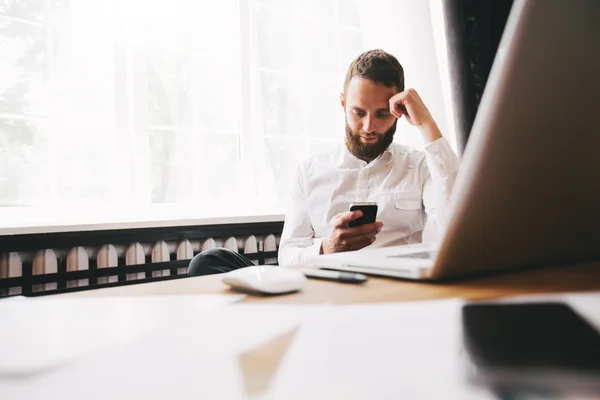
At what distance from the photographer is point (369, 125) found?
154 cm

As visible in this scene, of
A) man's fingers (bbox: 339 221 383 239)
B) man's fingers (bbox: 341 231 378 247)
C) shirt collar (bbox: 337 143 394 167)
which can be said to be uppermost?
shirt collar (bbox: 337 143 394 167)

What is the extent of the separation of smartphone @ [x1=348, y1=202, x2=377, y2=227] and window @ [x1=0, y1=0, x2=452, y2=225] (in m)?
1.09

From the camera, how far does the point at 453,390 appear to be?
0.73 feet

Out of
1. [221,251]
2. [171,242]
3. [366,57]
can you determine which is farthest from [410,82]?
[221,251]

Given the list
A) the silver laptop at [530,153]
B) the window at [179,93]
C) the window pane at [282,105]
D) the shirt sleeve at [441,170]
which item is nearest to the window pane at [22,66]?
the window at [179,93]

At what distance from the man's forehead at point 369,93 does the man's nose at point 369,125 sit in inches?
1.9

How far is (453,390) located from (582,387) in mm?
61

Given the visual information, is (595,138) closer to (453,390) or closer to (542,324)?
(542,324)

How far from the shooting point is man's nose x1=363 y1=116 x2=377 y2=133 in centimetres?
154

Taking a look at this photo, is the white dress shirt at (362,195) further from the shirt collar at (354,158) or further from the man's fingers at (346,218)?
the man's fingers at (346,218)

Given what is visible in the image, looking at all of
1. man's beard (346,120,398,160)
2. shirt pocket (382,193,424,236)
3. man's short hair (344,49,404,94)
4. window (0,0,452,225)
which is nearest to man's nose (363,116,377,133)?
man's beard (346,120,398,160)

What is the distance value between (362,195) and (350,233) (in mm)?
558

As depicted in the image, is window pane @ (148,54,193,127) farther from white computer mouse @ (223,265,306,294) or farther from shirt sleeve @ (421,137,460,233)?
white computer mouse @ (223,265,306,294)

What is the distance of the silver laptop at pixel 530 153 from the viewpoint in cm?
37
